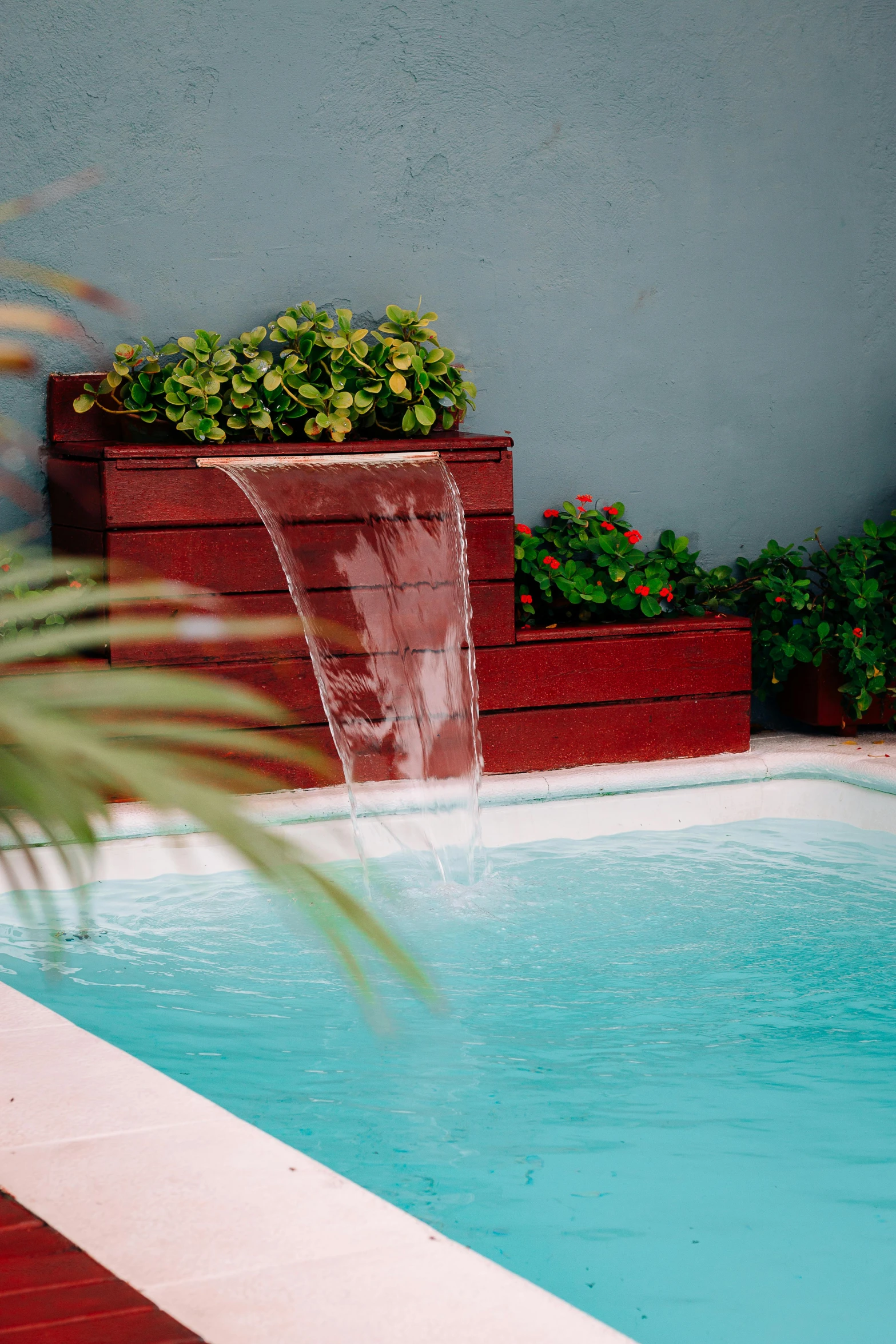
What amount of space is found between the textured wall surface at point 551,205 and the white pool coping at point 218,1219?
2864mm

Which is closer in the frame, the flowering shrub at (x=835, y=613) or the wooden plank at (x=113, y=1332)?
the wooden plank at (x=113, y=1332)

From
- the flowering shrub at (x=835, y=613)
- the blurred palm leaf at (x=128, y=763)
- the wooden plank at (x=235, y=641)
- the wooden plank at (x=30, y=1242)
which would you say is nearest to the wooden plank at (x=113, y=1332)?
the wooden plank at (x=30, y=1242)

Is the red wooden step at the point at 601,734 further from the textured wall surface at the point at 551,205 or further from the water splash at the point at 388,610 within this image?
the textured wall surface at the point at 551,205

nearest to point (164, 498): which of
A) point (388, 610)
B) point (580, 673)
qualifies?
point (388, 610)

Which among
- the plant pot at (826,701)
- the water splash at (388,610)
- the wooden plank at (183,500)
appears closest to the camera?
the wooden plank at (183,500)

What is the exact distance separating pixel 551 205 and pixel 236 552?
1.78m

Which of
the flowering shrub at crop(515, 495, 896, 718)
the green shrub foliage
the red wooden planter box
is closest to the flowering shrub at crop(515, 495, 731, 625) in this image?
the flowering shrub at crop(515, 495, 896, 718)

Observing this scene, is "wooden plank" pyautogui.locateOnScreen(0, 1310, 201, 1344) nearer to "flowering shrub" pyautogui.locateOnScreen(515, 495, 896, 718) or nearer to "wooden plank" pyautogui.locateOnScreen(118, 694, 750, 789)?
"wooden plank" pyautogui.locateOnScreen(118, 694, 750, 789)

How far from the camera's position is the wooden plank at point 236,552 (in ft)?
12.4

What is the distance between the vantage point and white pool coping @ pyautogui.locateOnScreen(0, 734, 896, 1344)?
1.20 meters

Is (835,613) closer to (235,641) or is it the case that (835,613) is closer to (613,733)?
(613,733)

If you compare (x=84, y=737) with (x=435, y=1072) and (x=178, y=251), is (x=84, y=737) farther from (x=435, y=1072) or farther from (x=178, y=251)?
(x=178, y=251)

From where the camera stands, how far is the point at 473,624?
4.13 m

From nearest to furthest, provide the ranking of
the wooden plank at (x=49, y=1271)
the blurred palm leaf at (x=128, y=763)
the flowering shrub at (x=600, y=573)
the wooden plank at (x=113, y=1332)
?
the blurred palm leaf at (x=128, y=763) < the wooden plank at (x=113, y=1332) < the wooden plank at (x=49, y=1271) < the flowering shrub at (x=600, y=573)
